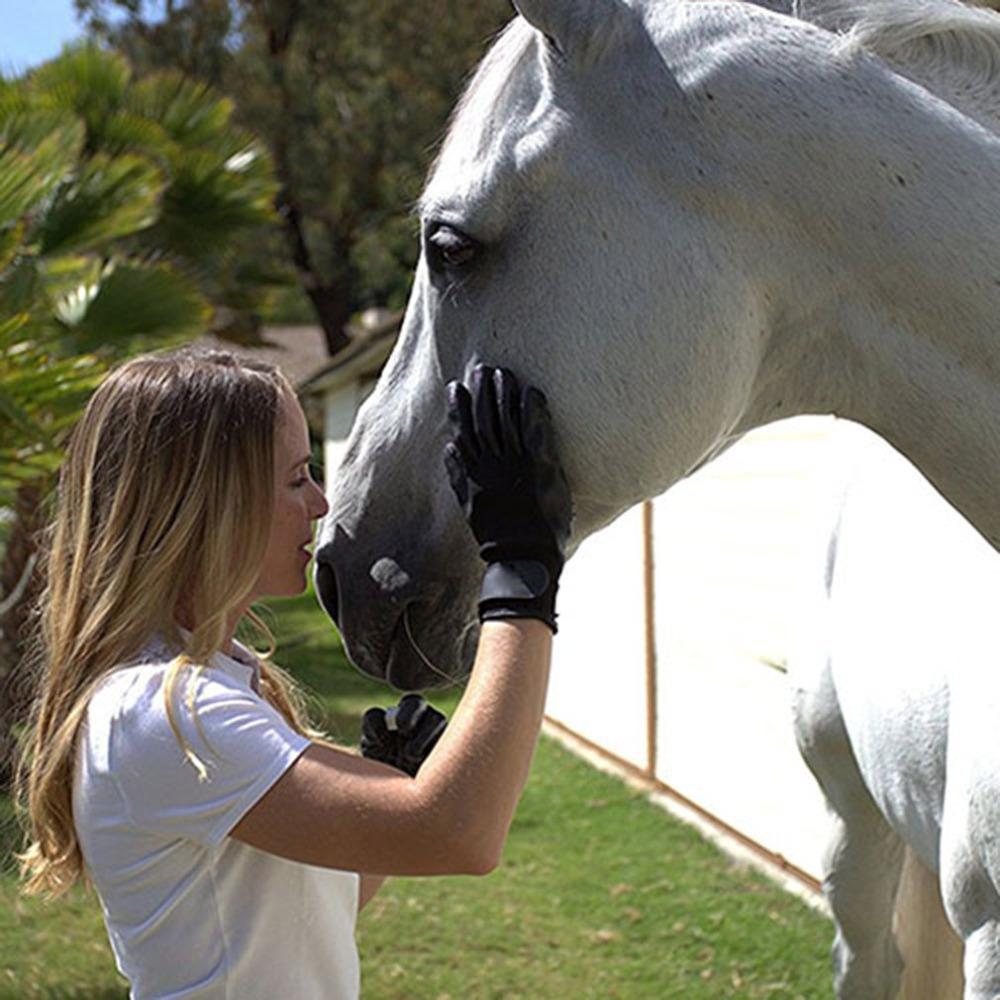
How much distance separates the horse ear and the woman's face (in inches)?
21.6

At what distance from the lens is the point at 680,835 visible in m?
6.23

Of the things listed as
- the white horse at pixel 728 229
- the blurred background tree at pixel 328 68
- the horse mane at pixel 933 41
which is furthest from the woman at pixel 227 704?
the blurred background tree at pixel 328 68

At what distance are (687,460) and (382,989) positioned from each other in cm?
354

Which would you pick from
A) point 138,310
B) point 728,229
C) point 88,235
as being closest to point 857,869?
point 728,229

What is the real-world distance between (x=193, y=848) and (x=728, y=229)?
90 centimetres

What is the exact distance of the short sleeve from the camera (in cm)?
144

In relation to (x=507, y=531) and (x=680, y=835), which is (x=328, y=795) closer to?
(x=507, y=531)

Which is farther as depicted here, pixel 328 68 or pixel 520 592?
pixel 328 68

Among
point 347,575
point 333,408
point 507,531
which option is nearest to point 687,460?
point 507,531

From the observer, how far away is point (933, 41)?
4.95 ft

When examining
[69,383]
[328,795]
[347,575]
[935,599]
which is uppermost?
[347,575]

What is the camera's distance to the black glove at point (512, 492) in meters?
1.44

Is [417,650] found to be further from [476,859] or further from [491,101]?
[491,101]

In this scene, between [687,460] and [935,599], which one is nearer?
[687,460]
